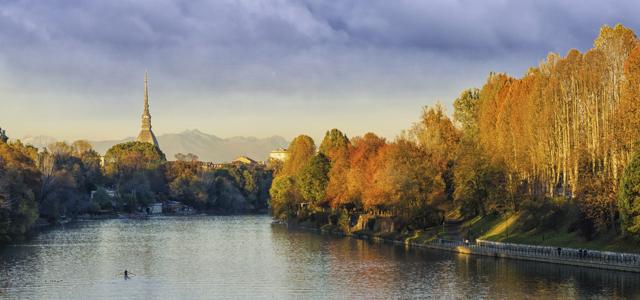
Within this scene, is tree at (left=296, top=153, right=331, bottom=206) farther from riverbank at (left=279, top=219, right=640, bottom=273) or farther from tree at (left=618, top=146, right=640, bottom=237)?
tree at (left=618, top=146, right=640, bottom=237)

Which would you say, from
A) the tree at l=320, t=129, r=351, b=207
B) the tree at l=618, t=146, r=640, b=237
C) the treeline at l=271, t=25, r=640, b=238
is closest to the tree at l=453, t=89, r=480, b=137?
the treeline at l=271, t=25, r=640, b=238

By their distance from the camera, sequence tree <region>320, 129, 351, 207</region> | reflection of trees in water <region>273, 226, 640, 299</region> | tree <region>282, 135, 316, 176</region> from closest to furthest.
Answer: reflection of trees in water <region>273, 226, 640, 299</region>
tree <region>320, 129, 351, 207</region>
tree <region>282, 135, 316, 176</region>

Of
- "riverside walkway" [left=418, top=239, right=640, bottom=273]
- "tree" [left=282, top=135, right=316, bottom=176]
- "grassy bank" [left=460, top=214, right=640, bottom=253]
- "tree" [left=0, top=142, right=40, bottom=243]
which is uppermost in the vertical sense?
"tree" [left=282, top=135, right=316, bottom=176]

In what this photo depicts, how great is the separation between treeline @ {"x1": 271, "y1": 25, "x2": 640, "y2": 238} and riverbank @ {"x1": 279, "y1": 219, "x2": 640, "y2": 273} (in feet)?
8.45

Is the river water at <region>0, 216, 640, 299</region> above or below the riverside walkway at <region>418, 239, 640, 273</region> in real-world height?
below

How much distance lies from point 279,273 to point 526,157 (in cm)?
3512

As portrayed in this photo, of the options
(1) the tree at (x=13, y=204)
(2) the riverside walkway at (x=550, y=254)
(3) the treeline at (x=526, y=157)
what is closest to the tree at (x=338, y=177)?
(3) the treeline at (x=526, y=157)

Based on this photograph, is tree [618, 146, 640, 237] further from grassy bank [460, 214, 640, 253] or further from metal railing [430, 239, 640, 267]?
grassy bank [460, 214, 640, 253]

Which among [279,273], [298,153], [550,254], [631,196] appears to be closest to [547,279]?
[631,196]

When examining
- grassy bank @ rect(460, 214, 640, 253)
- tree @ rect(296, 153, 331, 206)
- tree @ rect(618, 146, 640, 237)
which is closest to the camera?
tree @ rect(618, 146, 640, 237)

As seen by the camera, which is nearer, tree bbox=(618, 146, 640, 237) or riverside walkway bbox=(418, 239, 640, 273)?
tree bbox=(618, 146, 640, 237)

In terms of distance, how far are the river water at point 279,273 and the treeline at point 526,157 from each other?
7297mm

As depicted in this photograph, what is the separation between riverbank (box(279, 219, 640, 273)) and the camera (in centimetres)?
6706

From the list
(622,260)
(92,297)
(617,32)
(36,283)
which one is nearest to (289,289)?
(92,297)
